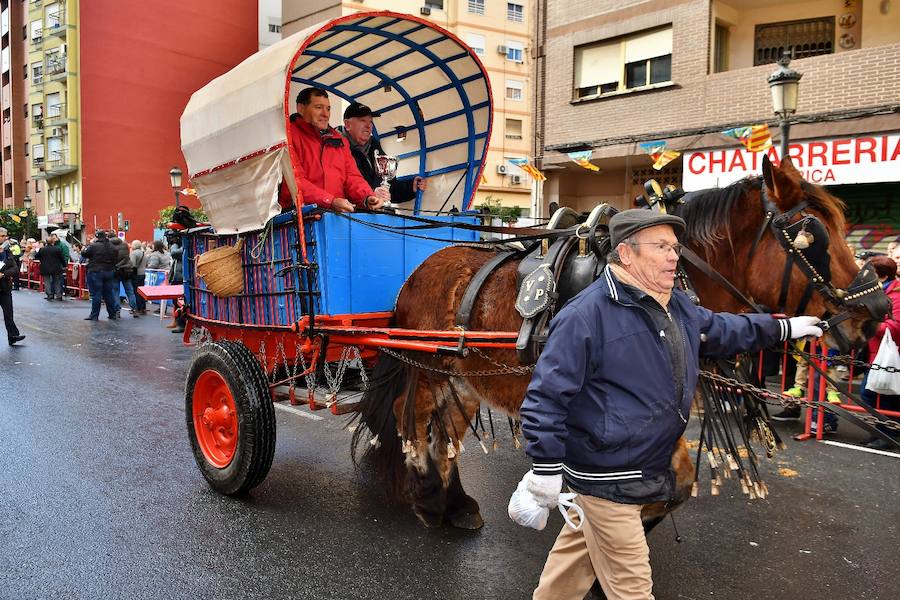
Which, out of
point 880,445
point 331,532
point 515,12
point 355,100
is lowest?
point 331,532

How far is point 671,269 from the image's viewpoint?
2.44m

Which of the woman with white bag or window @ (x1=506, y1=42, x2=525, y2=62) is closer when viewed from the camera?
the woman with white bag

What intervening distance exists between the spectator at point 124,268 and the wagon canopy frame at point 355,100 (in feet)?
38.9

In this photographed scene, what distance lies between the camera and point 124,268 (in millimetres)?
16922

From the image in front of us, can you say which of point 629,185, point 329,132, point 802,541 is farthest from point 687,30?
point 802,541

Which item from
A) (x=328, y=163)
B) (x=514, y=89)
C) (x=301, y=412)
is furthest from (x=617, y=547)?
A: (x=514, y=89)

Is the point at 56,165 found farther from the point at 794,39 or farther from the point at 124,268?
the point at 794,39

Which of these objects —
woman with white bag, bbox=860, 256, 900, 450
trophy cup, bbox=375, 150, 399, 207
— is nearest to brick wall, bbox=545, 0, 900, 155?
woman with white bag, bbox=860, 256, 900, 450

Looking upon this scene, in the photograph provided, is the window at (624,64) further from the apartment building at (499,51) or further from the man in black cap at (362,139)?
the apartment building at (499,51)

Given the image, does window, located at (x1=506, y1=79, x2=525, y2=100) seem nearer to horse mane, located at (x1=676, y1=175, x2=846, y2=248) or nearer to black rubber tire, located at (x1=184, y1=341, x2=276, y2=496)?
black rubber tire, located at (x1=184, y1=341, x2=276, y2=496)

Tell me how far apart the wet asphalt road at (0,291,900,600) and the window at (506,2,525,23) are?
36.1 m

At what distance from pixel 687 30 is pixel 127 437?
40.9 feet

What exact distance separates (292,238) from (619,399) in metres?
2.69

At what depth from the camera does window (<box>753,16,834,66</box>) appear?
13.0 meters
